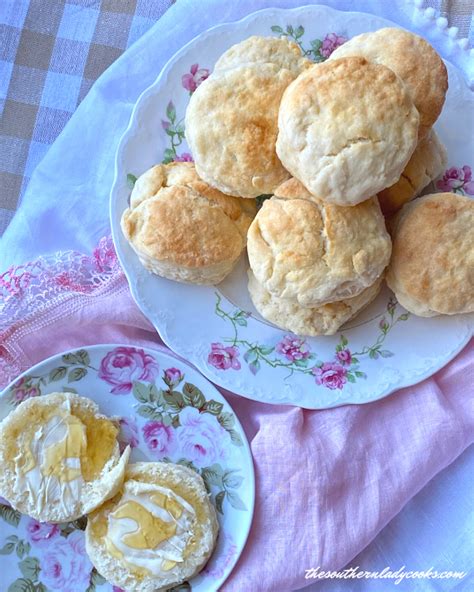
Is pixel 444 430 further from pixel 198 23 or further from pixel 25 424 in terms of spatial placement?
pixel 198 23

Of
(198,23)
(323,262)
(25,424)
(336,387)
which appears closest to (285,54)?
(198,23)

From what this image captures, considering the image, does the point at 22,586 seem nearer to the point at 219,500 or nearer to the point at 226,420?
the point at 219,500

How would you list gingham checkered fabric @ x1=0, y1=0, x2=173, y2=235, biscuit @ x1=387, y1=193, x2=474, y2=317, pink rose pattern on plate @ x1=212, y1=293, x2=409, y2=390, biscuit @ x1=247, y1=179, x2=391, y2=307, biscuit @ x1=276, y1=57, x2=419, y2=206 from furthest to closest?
gingham checkered fabric @ x1=0, y1=0, x2=173, y2=235, pink rose pattern on plate @ x1=212, y1=293, x2=409, y2=390, biscuit @ x1=387, y1=193, x2=474, y2=317, biscuit @ x1=247, y1=179, x2=391, y2=307, biscuit @ x1=276, y1=57, x2=419, y2=206

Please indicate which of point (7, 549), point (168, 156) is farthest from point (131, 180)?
point (7, 549)

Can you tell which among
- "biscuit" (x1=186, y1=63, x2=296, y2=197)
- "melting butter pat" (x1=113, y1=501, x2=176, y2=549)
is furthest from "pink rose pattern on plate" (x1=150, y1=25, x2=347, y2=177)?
"melting butter pat" (x1=113, y1=501, x2=176, y2=549)

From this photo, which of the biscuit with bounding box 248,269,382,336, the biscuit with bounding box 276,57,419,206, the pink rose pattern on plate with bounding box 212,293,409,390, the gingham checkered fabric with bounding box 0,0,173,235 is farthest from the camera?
the gingham checkered fabric with bounding box 0,0,173,235

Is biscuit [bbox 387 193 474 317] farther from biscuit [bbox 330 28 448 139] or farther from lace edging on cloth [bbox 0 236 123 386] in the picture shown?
lace edging on cloth [bbox 0 236 123 386]

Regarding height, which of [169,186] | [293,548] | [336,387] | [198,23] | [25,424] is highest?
[198,23]
